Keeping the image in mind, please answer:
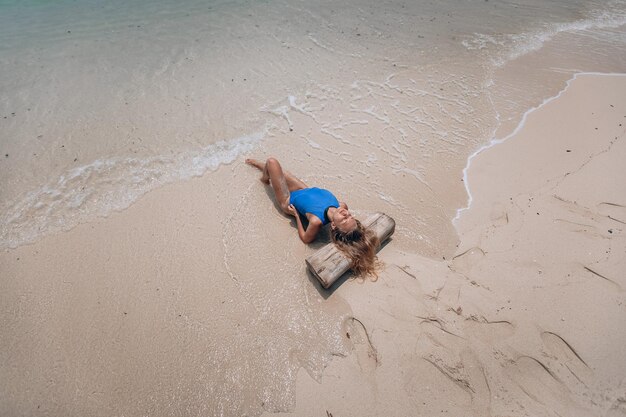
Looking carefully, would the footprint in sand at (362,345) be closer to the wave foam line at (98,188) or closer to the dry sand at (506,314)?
the dry sand at (506,314)

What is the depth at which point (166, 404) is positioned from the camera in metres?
3.09

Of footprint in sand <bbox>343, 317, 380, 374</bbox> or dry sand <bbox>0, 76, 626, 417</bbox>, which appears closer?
Result: dry sand <bbox>0, 76, 626, 417</bbox>

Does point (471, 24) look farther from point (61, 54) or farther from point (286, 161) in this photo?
point (61, 54)

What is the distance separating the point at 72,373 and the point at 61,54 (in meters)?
7.63

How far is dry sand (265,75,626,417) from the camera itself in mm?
2988

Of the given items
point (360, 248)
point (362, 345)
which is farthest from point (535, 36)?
point (362, 345)

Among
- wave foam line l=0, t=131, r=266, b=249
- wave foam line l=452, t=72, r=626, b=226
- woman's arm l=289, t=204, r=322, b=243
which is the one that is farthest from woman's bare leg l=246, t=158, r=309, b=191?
wave foam line l=452, t=72, r=626, b=226

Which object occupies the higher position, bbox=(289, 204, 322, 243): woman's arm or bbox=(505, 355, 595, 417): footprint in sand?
bbox=(289, 204, 322, 243): woman's arm

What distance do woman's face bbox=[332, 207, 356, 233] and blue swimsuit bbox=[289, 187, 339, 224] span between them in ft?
0.67

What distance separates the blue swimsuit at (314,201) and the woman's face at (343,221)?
205 mm

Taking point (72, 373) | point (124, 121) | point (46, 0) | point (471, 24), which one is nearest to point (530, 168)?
point (471, 24)

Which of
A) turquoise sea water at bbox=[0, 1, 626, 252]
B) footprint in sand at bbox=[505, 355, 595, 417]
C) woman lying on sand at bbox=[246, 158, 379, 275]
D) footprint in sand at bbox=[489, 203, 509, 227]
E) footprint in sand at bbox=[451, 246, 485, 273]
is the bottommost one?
footprint in sand at bbox=[505, 355, 595, 417]

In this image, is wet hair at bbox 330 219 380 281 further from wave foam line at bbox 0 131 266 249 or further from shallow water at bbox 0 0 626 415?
wave foam line at bbox 0 131 266 249

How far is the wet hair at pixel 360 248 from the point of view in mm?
3699
